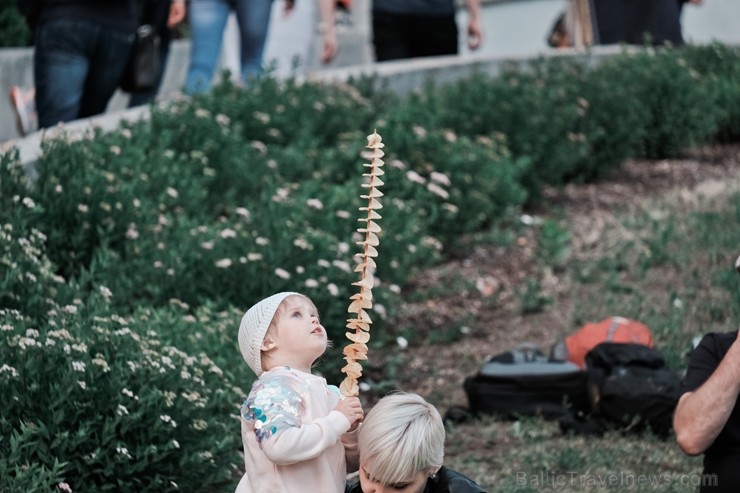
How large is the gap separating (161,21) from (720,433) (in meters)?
5.09

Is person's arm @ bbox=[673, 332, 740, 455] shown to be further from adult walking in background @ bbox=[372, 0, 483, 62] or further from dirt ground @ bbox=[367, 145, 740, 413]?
adult walking in background @ bbox=[372, 0, 483, 62]

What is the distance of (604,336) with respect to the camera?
6316 millimetres

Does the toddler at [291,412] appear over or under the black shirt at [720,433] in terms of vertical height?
over

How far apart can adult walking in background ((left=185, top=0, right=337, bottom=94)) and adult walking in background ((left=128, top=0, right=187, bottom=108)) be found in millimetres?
114

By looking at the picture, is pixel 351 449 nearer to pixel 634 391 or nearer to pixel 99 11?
pixel 634 391

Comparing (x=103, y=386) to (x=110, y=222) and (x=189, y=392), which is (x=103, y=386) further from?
(x=110, y=222)

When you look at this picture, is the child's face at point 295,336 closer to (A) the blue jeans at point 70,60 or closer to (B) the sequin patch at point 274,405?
(B) the sequin patch at point 274,405

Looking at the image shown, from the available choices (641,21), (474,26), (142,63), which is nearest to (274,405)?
(142,63)

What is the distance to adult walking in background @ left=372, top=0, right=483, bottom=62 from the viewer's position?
9836 millimetres

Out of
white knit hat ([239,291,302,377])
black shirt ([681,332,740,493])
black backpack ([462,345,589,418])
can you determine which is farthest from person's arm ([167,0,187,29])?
white knit hat ([239,291,302,377])

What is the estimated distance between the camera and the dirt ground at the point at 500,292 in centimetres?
664

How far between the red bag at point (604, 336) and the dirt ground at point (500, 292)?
471 mm

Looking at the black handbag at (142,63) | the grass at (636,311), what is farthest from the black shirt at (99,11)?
the grass at (636,311)

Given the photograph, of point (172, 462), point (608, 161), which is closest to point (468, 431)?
point (172, 462)
